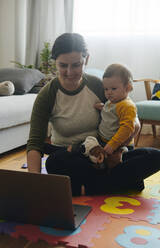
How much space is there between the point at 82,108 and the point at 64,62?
0.29 metres

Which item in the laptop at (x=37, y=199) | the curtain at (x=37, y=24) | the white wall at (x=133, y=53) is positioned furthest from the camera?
the curtain at (x=37, y=24)

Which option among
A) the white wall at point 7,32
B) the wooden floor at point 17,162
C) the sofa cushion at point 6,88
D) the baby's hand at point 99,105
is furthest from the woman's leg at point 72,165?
the white wall at point 7,32

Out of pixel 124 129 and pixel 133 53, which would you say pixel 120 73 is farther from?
pixel 133 53

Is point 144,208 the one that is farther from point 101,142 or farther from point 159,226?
point 101,142

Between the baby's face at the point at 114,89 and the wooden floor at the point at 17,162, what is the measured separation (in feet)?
2.38

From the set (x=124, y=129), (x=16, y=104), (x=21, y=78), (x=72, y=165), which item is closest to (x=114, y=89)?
(x=124, y=129)

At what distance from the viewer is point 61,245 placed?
1.06 m

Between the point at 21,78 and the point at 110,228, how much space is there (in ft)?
A: 6.36

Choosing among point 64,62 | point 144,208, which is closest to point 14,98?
point 64,62

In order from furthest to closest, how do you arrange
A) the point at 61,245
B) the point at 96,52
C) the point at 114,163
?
the point at 96,52 < the point at 114,163 < the point at 61,245

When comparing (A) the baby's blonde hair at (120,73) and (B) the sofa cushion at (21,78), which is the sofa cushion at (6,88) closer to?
(B) the sofa cushion at (21,78)

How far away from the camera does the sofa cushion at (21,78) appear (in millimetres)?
2779

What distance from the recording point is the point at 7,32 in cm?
382

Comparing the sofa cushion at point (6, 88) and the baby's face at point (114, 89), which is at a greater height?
the baby's face at point (114, 89)
